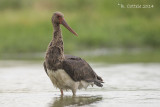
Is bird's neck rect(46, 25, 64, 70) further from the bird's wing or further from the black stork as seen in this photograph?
the bird's wing

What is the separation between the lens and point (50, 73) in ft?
26.5

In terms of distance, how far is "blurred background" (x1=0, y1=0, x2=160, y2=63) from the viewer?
1834 centimetres

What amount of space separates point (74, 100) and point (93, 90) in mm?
1435

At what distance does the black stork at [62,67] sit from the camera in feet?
26.3

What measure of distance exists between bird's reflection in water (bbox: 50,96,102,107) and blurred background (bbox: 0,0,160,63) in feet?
24.1

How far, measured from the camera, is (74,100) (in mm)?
8055

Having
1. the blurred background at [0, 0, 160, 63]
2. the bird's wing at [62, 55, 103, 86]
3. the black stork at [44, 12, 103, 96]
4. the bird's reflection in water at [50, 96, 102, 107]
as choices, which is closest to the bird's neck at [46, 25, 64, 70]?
the black stork at [44, 12, 103, 96]

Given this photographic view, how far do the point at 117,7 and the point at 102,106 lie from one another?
56.4 ft

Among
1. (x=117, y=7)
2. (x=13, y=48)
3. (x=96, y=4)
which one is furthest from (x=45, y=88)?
(x=96, y=4)

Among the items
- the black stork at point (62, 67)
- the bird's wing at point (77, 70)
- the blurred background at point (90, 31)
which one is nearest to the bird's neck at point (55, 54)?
the black stork at point (62, 67)

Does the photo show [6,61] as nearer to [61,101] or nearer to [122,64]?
[122,64]

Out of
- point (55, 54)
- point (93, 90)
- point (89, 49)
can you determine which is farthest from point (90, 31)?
point (55, 54)

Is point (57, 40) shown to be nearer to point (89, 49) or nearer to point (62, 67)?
point (62, 67)

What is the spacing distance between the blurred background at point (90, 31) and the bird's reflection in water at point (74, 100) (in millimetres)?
7348
